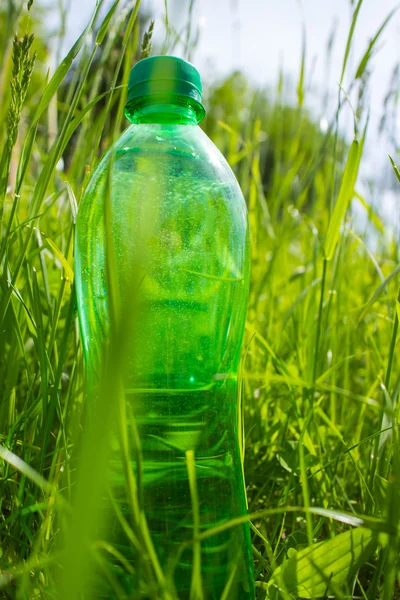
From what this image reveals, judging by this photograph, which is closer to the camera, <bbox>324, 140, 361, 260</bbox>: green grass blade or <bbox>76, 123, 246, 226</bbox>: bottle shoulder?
<bbox>324, 140, 361, 260</bbox>: green grass blade

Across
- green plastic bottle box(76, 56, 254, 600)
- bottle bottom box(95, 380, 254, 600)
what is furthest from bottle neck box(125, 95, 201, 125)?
bottle bottom box(95, 380, 254, 600)

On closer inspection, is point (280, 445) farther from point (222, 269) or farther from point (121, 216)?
point (121, 216)

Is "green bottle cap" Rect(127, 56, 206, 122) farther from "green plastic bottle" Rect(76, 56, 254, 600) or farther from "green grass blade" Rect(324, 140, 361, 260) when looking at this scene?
"green grass blade" Rect(324, 140, 361, 260)

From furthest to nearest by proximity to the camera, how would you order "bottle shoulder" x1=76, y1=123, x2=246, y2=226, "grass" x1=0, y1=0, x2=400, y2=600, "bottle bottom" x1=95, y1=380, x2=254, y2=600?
"bottle shoulder" x1=76, y1=123, x2=246, y2=226
"bottle bottom" x1=95, y1=380, x2=254, y2=600
"grass" x1=0, y1=0, x2=400, y2=600

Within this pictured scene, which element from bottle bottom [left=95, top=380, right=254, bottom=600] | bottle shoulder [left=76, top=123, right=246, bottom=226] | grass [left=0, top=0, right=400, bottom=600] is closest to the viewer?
grass [left=0, top=0, right=400, bottom=600]

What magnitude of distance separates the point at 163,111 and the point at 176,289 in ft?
0.75

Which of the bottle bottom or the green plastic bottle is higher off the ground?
the green plastic bottle

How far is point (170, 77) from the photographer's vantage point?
0.56 meters

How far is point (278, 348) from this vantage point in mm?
940

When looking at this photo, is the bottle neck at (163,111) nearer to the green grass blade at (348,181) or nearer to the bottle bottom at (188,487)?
the green grass blade at (348,181)

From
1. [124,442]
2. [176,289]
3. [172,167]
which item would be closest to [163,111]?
[172,167]

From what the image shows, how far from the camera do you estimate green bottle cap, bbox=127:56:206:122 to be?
57cm

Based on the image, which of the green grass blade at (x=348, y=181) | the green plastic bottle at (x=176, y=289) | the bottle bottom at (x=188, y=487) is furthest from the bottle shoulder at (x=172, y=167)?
the bottle bottom at (x=188, y=487)

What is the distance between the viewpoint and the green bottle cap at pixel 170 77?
566mm
